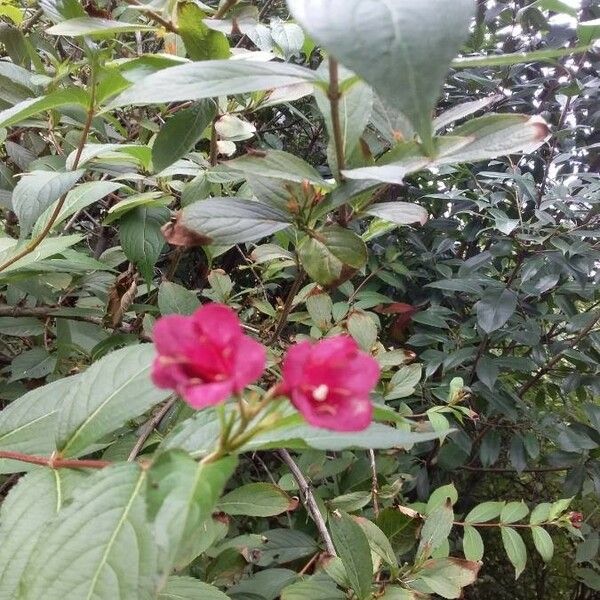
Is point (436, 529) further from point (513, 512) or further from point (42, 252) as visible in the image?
point (42, 252)

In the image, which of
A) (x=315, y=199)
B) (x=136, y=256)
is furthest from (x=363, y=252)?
(x=136, y=256)

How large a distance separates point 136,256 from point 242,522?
71 cm

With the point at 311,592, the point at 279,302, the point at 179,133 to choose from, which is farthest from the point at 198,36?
the point at 311,592

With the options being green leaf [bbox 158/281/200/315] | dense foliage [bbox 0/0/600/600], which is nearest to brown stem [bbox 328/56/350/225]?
dense foliage [bbox 0/0/600/600]

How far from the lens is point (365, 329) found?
37.6 inches

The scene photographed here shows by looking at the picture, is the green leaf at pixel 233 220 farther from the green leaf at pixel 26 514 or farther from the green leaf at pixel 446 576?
the green leaf at pixel 446 576

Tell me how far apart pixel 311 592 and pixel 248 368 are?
51 centimetres

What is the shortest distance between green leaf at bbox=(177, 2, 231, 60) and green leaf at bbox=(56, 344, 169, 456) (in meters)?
0.37

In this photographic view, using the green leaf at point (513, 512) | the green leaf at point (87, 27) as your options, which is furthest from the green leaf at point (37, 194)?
the green leaf at point (513, 512)

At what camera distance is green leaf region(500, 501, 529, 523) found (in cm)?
118

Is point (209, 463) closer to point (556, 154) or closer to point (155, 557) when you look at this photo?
point (155, 557)

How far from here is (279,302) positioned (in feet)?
3.78

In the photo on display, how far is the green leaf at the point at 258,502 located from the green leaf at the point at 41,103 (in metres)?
0.53

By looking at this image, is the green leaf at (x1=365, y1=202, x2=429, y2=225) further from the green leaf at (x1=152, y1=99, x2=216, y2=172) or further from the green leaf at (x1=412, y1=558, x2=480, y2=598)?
the green leaf at (x1=412, y1=558, x2=480, y2=598)
